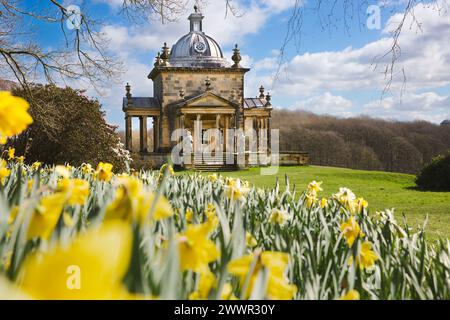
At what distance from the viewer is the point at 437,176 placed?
68.8 feet

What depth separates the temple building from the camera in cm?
3741

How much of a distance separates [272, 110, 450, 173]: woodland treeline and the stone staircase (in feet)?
49.5

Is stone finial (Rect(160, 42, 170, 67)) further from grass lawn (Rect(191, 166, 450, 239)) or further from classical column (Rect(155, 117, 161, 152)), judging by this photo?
grass lawn (Rect(191, 166, 450, 239))

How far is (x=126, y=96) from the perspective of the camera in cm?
4094

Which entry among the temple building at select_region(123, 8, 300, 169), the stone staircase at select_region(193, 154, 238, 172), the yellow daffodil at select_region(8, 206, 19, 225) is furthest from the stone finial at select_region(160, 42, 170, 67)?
the yellow daffodil at select_region(8, 206, 19, 225)

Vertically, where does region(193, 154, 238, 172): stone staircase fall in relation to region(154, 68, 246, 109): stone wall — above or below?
below

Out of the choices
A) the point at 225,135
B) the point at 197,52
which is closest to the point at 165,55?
the point at 197,52

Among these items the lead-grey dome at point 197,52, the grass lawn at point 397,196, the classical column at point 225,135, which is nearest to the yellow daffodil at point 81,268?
the grass lawn at point 397,196

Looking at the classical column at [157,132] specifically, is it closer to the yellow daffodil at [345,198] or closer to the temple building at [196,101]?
the temple building at [196,101]

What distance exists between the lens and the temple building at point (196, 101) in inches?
1473

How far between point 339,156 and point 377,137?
15.6 ft

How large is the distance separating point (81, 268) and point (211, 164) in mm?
33814

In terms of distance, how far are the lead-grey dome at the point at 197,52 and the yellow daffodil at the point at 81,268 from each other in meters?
41.1
